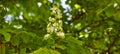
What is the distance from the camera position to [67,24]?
471cm

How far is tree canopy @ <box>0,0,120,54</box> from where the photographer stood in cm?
261

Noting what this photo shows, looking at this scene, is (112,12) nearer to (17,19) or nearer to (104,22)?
(104,22)

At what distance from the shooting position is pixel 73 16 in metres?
5.01

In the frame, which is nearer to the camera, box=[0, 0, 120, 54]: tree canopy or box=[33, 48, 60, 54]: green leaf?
box=[33, 48, 60, 54]: green leaf

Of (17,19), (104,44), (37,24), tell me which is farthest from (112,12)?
(17,19)

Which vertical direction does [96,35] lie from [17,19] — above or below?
below

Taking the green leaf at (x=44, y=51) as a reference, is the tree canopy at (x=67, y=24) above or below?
above

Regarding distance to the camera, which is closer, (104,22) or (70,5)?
(104,22)

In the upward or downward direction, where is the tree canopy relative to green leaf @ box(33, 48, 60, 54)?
upward

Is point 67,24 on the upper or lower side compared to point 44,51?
upper

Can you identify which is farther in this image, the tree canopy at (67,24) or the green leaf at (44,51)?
the tree canopy at (67,24)

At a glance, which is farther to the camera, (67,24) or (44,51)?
(67,24)

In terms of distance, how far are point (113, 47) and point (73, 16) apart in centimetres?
87

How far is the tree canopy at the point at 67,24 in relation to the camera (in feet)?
8.55
